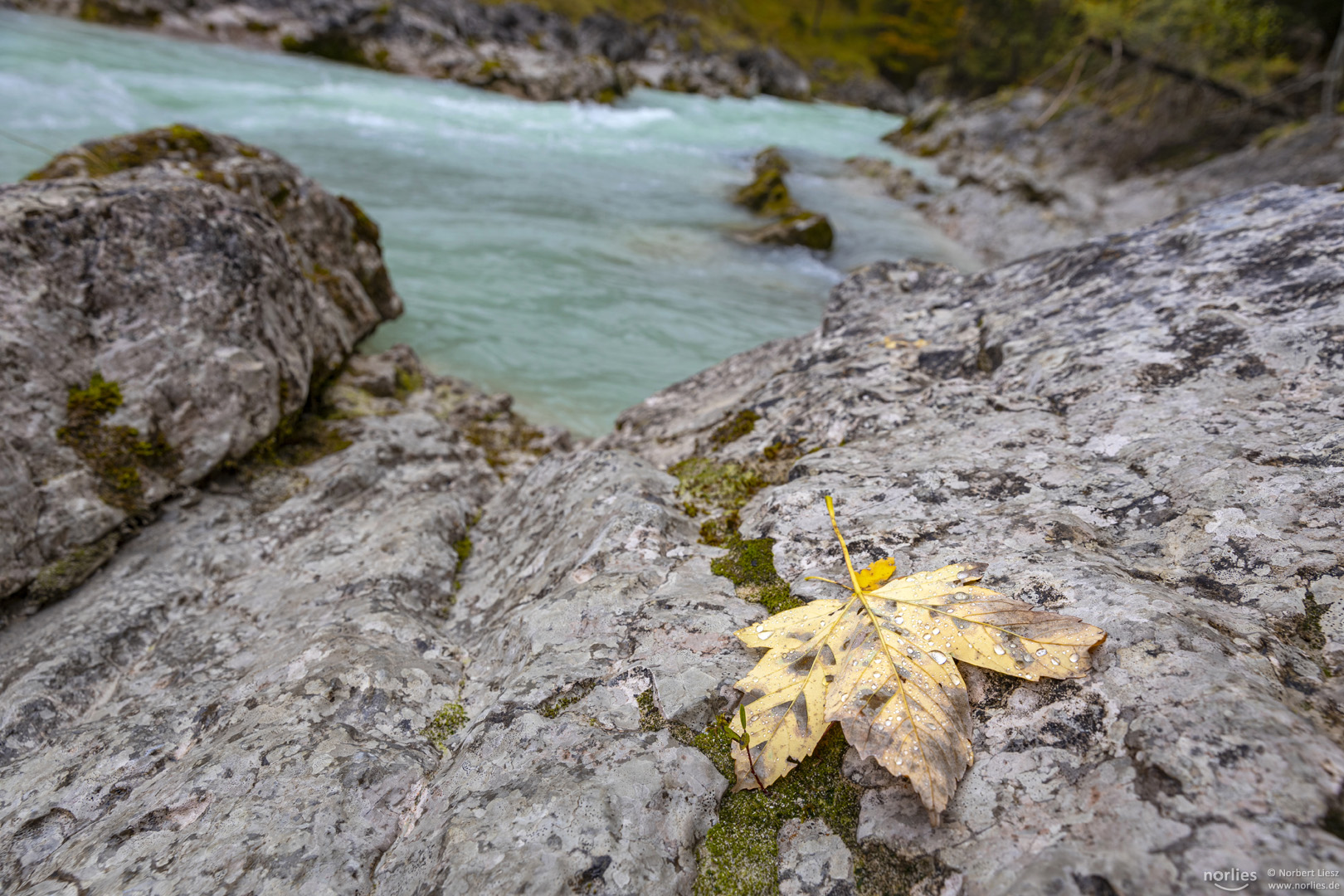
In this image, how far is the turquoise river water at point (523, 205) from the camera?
24.7 ft

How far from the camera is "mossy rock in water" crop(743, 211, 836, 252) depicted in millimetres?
12836

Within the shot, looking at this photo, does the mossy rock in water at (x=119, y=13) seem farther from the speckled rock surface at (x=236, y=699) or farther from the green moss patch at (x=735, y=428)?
the green moss patch at (x=735, y=428)

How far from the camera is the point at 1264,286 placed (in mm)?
2236

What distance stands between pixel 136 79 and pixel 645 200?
53.3 feet

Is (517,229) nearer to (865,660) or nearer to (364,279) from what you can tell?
(364,279)

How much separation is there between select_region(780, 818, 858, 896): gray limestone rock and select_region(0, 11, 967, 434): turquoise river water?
5.05m

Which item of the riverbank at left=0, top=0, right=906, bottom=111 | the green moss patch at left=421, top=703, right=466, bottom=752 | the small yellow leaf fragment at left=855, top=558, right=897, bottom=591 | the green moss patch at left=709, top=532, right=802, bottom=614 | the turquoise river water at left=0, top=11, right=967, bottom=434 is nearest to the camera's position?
the small yellow leaf fragment at left=855, top=558, right=897, bottom=591

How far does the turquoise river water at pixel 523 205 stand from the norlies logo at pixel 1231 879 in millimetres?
5524

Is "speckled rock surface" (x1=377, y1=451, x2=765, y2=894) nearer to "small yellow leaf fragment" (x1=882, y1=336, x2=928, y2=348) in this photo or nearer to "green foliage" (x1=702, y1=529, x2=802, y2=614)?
"green foliage" (x1=702, y1=529, x2=802, y2=614)

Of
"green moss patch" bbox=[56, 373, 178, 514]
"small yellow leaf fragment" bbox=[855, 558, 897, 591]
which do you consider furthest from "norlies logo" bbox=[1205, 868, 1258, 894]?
"green moss patch" bbox=[56, 373, 178, 514]

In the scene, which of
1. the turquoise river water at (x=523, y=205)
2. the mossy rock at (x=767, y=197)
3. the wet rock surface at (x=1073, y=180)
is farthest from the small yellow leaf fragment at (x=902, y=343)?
the mossy rock at (x=767, y=197)

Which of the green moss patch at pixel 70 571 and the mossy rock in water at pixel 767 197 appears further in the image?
the mossy rock in water at pixel 767 197

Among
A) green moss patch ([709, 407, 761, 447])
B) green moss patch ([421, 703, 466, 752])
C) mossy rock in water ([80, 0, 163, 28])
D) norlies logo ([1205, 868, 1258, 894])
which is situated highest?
mossy rock in water ([80, 0, 163, 28])

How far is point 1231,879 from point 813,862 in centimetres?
65
